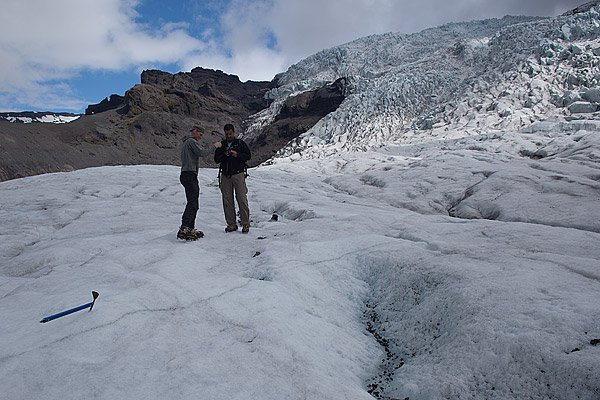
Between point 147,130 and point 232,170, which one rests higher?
point 147,130

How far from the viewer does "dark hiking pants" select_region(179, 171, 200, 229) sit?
6.05 metres

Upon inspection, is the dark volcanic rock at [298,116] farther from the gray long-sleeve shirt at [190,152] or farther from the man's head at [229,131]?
the gray long-sleeve shirt at [190,152]

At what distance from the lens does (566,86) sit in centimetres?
2447

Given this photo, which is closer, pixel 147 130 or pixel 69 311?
pixel 69 311

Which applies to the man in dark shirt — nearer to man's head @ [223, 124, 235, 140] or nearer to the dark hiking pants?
man's head @ [223, 124, 235, 140]

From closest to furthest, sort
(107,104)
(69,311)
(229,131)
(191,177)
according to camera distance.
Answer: (69,311) < (191,177) < (229,131) < (107,104)

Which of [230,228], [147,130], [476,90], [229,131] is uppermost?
[147,130]

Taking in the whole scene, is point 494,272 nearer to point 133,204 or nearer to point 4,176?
point 133,204

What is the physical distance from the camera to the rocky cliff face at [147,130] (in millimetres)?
37450

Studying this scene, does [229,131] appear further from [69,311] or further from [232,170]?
[69,311]

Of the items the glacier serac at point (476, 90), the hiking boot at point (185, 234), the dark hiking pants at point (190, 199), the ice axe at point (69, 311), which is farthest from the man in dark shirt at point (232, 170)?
the glacier serac at point (476, 90)

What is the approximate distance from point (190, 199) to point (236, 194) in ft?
3.39

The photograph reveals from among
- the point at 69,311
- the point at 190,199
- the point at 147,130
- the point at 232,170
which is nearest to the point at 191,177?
the point at 190,199

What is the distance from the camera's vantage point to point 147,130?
171 feet
